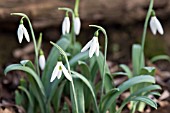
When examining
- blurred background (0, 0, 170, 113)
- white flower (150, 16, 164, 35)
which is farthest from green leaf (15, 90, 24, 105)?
white flower (150, 16, 164, 35)

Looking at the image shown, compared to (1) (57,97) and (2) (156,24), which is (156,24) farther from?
(1) (57,97)

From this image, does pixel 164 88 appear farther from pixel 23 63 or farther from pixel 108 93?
pixel 23 63

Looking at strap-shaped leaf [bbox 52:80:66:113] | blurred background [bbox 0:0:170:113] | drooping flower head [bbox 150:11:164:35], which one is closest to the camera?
drooping flower head [bbox 150:11:164:35]

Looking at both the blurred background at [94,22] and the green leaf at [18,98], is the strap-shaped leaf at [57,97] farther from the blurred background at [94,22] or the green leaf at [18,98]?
the blurred background at [94,22]

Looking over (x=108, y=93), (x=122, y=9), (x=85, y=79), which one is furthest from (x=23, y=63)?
(x=122, y=9)

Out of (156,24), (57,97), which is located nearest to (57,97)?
(57,97)

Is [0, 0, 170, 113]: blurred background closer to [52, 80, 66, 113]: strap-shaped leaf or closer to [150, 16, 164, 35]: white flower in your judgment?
[52, 80, 66, 113]: strap-shaped leaf

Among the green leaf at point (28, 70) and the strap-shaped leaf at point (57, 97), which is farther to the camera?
the strap-shaped leaf at point (57, 97)

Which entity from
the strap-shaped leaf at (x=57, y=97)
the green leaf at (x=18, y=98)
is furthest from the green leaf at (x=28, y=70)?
the green leaf at (x=18, y=98)
